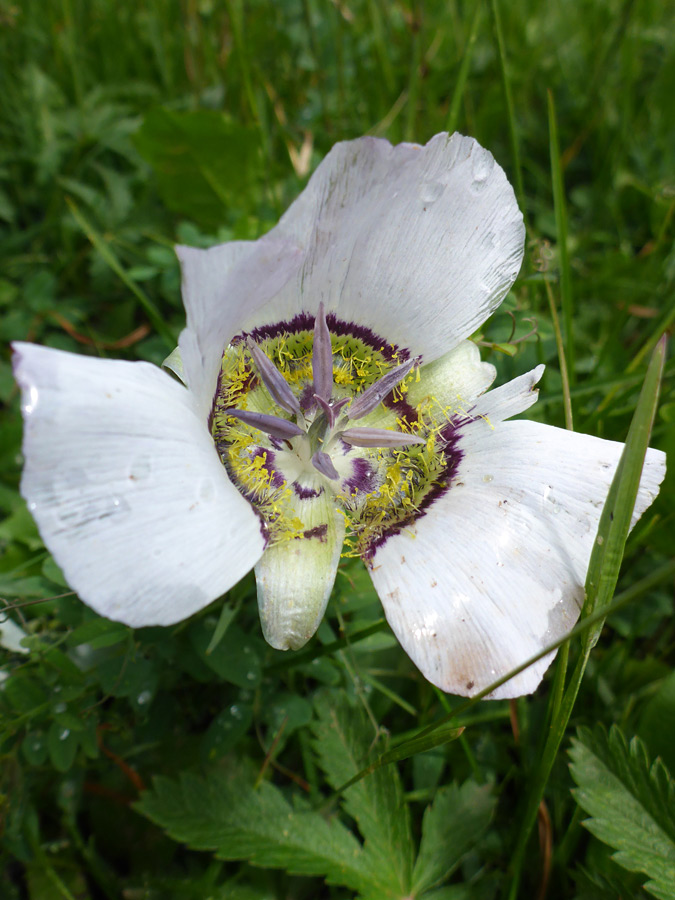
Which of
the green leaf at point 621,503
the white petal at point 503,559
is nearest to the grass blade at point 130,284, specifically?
the white petal at point 503,559

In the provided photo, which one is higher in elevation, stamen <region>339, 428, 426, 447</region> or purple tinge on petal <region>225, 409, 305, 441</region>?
purple tinge on petal <region>225, 409, 305, 441</region>

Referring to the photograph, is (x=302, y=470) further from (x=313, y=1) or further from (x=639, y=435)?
(x=313, y=1)

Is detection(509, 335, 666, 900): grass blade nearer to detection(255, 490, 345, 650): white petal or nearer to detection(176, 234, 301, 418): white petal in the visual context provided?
detection(255, 490, 345, 650): white petal

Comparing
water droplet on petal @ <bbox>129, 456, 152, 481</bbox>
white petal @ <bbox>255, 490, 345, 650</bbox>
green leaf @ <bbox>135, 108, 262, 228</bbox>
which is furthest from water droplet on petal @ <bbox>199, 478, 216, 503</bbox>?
green leaf @ <bbox>135, 108, 262, 228</bbox>

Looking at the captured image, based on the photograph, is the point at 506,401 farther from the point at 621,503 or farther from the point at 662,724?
the point at 662,724

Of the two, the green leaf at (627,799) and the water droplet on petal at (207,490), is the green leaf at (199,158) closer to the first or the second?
the water droplet on petal at (207,490)

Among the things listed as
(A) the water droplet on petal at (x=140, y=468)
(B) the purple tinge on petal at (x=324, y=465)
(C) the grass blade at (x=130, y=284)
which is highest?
(C) the grass blade at (x=130, y=284)
